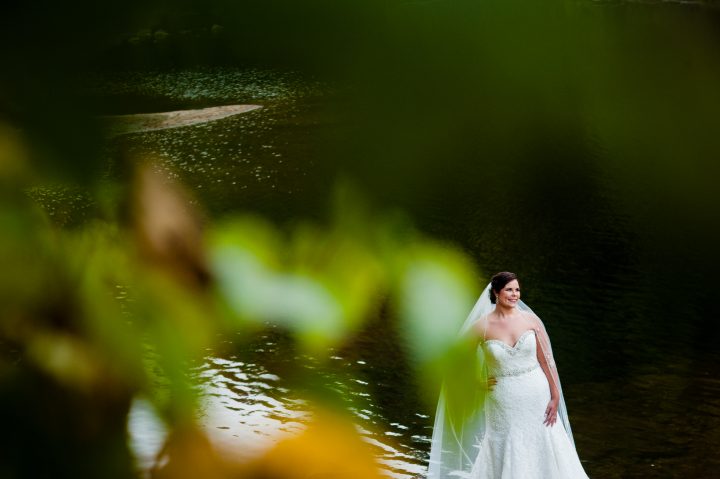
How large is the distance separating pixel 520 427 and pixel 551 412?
6.9 inches

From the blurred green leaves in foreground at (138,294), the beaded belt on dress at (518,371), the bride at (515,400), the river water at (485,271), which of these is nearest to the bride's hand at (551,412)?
the bride at (515,400)

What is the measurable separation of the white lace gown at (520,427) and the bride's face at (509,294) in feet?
0.55

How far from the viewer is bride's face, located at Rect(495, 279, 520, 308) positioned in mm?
5070

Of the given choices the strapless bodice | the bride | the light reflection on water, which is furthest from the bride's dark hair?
the light reflection on water

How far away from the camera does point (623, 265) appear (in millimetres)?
11953

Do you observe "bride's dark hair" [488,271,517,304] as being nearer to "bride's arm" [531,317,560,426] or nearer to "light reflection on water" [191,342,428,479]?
"bride's arm" [531,317,560,426]

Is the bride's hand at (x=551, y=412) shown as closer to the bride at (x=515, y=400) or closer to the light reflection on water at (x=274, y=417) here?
the bride at (x=515, y=400)

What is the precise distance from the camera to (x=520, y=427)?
5320mm

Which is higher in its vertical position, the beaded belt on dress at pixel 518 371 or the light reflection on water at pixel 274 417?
the beaded belt on dress at pixel 518 371

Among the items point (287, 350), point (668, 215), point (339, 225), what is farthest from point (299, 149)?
point (339, 225)

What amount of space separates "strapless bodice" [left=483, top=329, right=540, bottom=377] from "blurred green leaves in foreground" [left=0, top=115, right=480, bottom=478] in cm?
328

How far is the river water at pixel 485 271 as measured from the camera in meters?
6.75

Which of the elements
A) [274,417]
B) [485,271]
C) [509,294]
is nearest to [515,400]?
[509,294]

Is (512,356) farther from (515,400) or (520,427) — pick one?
(520,427)
